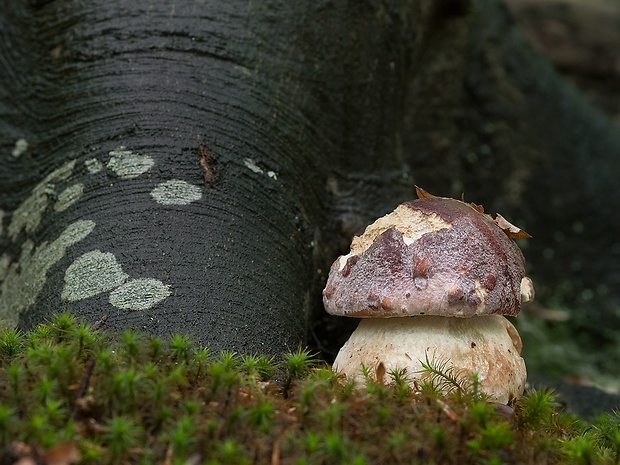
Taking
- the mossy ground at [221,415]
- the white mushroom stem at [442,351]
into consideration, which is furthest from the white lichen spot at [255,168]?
the mossy ground at [221,415]

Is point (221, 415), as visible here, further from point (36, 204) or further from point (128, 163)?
point (36, 204)

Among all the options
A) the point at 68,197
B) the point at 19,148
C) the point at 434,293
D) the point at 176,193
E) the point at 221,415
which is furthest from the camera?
the point at 19,148

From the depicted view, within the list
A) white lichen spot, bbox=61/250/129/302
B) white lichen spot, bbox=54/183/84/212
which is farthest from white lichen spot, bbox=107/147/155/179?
white lichen spot, bbox=61/250/129/302

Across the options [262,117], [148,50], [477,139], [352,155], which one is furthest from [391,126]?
[477,139]

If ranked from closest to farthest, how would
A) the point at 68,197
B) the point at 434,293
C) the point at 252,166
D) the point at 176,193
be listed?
the point at 434,293
the point at 176,193
the point at 68,197
the point at 252,166

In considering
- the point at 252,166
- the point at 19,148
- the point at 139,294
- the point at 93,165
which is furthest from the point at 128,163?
the point at 19,148

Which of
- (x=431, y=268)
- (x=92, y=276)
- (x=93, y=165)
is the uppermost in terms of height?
(x=93, y=165)

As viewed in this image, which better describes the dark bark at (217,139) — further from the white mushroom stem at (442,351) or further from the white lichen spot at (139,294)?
the white mushroom stem at (442,351)
